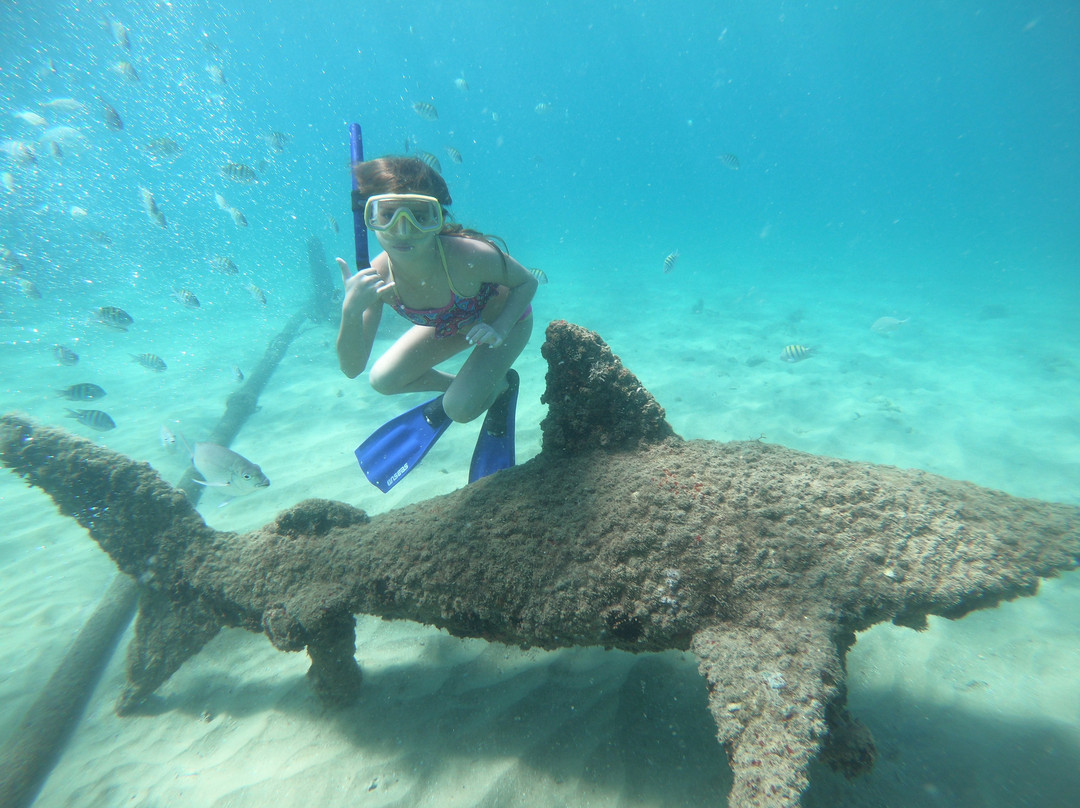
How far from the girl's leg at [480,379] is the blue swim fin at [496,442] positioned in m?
0.17

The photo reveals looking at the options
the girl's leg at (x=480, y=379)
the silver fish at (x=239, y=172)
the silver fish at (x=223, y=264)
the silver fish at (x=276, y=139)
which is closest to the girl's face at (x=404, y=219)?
the girl's leg at (x=480, y=379)

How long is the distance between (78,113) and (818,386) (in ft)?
198

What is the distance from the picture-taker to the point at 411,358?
417cm

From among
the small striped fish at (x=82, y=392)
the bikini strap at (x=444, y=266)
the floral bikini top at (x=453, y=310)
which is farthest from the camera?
the small striped fish at (x=82, y=392)

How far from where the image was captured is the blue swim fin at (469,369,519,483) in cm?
406

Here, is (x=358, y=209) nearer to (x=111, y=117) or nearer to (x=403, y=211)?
(x=403, y=211)

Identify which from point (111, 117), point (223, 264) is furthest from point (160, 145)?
point (223, 264)

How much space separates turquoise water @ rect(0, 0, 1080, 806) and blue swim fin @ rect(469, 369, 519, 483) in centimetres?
172

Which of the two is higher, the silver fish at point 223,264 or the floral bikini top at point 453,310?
the silver fish at point 223,264

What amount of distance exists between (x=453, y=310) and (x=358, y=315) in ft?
2.48

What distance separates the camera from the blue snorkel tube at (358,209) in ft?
10.4

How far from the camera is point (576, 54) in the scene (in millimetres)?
90688

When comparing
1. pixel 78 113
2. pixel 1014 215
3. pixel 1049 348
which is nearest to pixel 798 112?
pixel 1014 215

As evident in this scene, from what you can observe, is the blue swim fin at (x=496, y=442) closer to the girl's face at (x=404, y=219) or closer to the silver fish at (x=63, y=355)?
the girl's face at (x=404, y=219)
